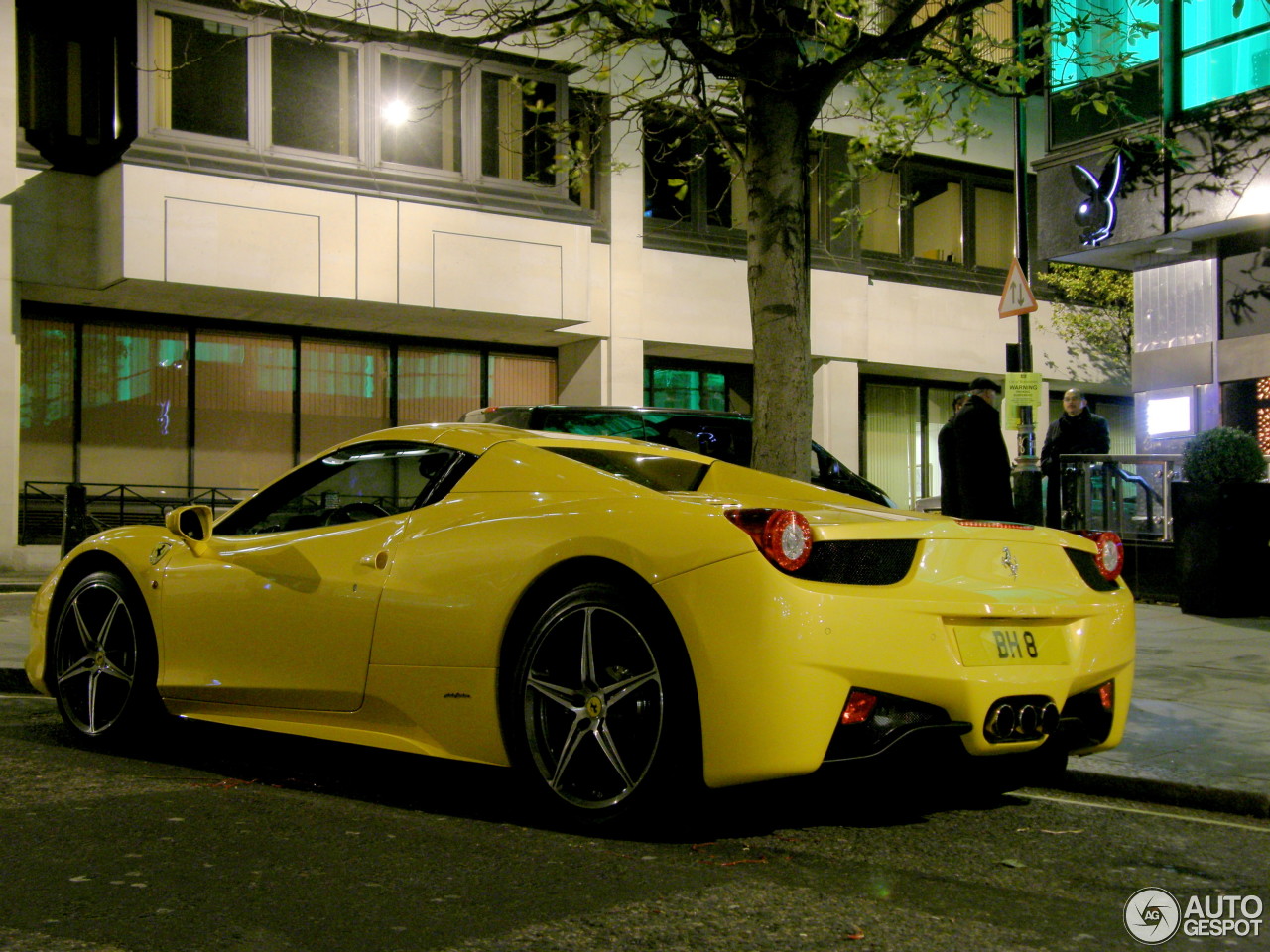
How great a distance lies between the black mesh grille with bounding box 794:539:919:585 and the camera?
4.07 meters

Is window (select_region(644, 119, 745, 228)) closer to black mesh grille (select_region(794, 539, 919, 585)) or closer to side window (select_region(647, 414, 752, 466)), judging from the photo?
side window (select_region(647, 414, 752, 466))

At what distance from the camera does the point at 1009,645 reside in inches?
170

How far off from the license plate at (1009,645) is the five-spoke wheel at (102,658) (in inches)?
134

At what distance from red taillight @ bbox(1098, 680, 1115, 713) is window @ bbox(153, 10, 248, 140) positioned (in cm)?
1583

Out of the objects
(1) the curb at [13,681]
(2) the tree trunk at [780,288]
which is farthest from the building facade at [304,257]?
(1) the curb at [13,681]

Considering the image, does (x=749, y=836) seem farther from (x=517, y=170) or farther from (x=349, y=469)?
(x=517, y=170)

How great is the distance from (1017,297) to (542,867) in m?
10.7

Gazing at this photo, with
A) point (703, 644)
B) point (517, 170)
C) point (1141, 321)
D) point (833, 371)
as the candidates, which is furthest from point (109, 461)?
point (703, 644)

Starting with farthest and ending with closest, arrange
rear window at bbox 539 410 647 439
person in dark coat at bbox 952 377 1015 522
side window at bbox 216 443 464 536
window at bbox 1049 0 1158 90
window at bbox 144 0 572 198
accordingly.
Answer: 1. window at bbox 144 0 572 198
2. window at bbox 1049 0 1158 90
3. rear window at bbox 539 410 647 439
4. person in dark coat at bbox 952 377 1015 522
5. side window at bbox 216 443 464 536

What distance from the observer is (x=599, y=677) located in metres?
4.32

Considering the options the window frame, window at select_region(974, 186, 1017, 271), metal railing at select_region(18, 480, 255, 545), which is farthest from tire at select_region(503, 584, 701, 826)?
window at select_region(974, 186, 1017, 271)

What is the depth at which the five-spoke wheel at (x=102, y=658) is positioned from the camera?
5.68 metres

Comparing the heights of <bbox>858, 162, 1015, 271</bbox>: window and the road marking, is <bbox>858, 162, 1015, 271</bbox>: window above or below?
above

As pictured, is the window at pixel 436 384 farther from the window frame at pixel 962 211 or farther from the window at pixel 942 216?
the window at pixel 942 216
